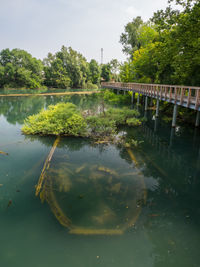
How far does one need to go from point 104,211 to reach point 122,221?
696 millimetres

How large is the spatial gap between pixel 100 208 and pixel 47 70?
245 ft

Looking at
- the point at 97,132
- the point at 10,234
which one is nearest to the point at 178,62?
the point at 97,132

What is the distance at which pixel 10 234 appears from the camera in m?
5.08

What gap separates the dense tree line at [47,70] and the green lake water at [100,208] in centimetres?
5975

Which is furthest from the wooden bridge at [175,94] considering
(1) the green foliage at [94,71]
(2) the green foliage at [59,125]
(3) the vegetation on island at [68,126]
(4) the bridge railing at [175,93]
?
(1) the green foliage at [94,71]

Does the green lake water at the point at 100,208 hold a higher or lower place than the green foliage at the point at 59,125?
lower

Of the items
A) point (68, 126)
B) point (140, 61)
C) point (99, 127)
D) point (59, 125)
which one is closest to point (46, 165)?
point (59, 125)

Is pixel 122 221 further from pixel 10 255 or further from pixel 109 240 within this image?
pixel 10 255

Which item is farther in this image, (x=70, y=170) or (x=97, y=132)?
(x=97, y=132)

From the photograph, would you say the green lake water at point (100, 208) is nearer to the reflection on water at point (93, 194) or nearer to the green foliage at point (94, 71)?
the reflection on water at point (93, 194)

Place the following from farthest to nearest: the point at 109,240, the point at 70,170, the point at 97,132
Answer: the point at 97,132
the point at 70,170
the point at 109,240

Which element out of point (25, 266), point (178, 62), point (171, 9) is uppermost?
point (171, 9)

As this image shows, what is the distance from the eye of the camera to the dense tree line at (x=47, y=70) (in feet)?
203

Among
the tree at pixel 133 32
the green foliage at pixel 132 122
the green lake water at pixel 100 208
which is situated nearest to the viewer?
the green lake water at pixel 100 208
